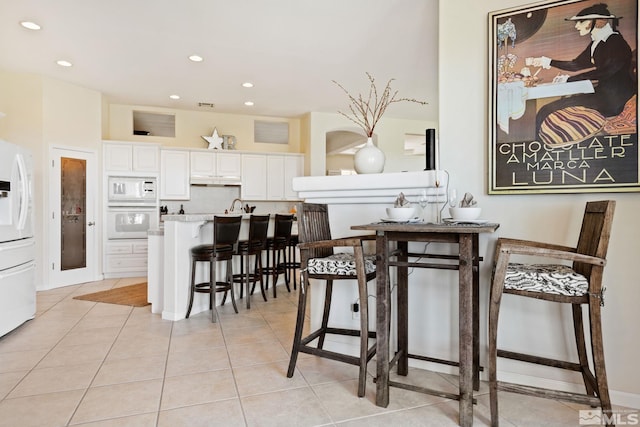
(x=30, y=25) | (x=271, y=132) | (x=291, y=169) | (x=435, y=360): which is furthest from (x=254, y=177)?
(x=435, y=360)

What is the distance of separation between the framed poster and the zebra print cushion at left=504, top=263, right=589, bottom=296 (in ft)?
1.99

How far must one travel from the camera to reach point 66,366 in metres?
2.57

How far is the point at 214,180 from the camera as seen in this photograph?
6855 mm

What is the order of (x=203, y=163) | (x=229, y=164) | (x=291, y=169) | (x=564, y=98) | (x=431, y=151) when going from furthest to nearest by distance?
(x=291, y=169), (x=229, y=164), (x=203, y=163), (x=431, y=151), (x=564, y=98)

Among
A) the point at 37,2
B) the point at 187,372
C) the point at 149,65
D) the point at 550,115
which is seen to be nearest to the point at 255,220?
the point at 187,372

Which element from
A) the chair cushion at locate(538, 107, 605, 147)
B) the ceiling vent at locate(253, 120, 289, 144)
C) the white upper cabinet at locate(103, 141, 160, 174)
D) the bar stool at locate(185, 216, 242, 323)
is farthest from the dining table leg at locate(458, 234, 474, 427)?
the ceiling vent at locate(253, 120, 289, 144)

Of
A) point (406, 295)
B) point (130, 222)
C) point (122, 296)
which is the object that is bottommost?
point (122, 296)

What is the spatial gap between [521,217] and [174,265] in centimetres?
307

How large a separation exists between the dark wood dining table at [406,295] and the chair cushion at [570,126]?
68 centimetres

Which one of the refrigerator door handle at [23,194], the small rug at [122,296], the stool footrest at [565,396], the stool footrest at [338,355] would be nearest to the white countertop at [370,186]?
the stool footrest at [338,355]

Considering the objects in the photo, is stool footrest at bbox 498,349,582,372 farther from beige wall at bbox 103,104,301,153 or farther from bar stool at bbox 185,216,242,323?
beige wall at bbox 103,104,301,153

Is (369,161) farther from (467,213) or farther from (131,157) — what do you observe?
(131,157)

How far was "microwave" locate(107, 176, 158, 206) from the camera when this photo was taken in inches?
238

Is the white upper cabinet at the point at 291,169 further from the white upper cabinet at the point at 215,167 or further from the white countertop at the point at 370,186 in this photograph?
the white countertop at the point at 370,186
